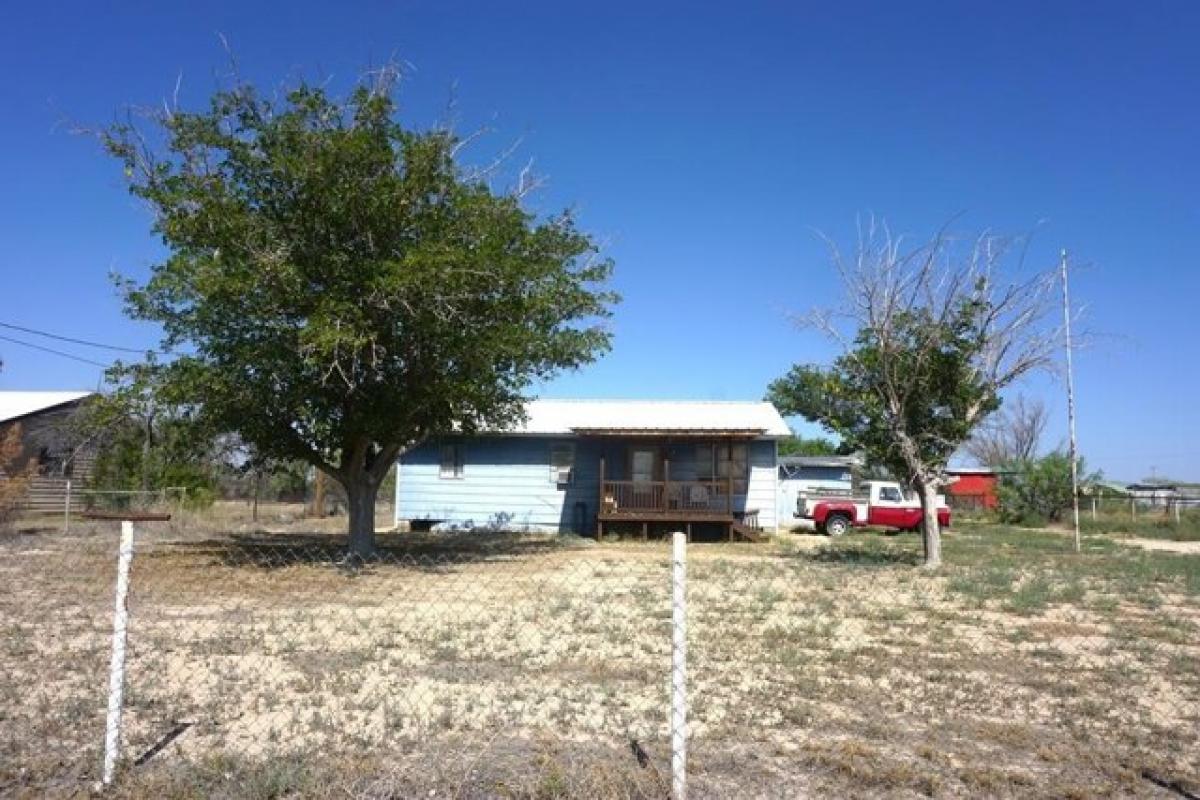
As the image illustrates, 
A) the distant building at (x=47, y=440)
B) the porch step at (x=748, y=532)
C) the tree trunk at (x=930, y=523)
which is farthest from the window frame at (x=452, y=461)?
the tree trunk at (x=930, y=523)

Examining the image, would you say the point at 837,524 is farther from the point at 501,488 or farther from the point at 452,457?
the point at 452,457

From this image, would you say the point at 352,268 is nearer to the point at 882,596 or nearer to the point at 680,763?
the point at 882,596

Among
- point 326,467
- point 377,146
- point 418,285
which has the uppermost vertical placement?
point 377,146

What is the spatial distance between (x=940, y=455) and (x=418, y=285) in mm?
10293

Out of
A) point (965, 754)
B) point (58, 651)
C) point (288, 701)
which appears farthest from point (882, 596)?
point (58, 651)

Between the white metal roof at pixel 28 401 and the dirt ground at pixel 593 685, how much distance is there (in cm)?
2171

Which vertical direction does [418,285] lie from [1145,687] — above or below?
above

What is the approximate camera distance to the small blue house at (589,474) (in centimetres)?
2686

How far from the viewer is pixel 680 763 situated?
4.85m

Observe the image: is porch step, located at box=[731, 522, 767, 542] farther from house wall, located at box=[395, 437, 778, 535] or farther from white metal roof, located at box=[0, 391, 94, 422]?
white metal roof, located at box=[0, 391, 94, 422]

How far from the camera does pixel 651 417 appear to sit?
29.3m

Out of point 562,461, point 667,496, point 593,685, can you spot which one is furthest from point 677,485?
point 593,685

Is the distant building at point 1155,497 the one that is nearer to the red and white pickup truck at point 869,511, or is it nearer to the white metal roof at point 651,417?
the red and white pickup truck at point 869,511

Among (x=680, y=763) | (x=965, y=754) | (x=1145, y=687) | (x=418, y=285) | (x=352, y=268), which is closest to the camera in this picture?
(x=680, y=763)
